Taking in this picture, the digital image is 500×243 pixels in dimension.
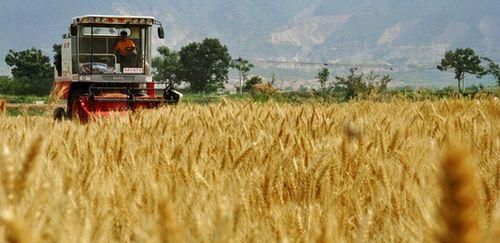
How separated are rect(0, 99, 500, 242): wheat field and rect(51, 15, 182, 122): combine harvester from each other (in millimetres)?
11999

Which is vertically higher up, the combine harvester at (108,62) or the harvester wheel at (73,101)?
the combine harvester at (108,62)

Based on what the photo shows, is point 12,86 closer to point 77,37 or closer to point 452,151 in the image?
point 77,37

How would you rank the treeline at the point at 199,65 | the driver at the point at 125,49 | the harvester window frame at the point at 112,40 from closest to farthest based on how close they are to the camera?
the harvester window frame at the point at 112,40
the driver at the point at 125,49
the treeline at the point at 199,65

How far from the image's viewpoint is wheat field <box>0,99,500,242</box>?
805mm

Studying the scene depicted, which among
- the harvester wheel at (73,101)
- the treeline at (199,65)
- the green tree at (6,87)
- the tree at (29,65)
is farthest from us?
the treeline at (199,65)

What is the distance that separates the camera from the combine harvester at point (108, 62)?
1495 centimetres

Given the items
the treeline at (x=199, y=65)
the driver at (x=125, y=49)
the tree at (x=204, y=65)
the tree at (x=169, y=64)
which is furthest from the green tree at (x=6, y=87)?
the driver at (x=125, y=49)

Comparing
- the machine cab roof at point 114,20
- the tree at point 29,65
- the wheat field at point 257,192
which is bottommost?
the wheat field at point 257,192

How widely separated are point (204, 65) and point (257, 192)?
11258 cm

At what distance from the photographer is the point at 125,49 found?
52.0 ft

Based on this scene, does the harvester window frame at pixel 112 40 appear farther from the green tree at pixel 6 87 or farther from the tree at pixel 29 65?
the tree at pixel 29 65

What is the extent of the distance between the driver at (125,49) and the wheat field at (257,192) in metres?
12.8

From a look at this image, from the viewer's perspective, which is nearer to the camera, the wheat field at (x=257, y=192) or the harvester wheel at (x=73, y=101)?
the wheat field at (x=257, y=192)

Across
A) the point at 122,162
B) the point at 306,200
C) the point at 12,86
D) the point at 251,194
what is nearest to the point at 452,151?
the point at 251,194
